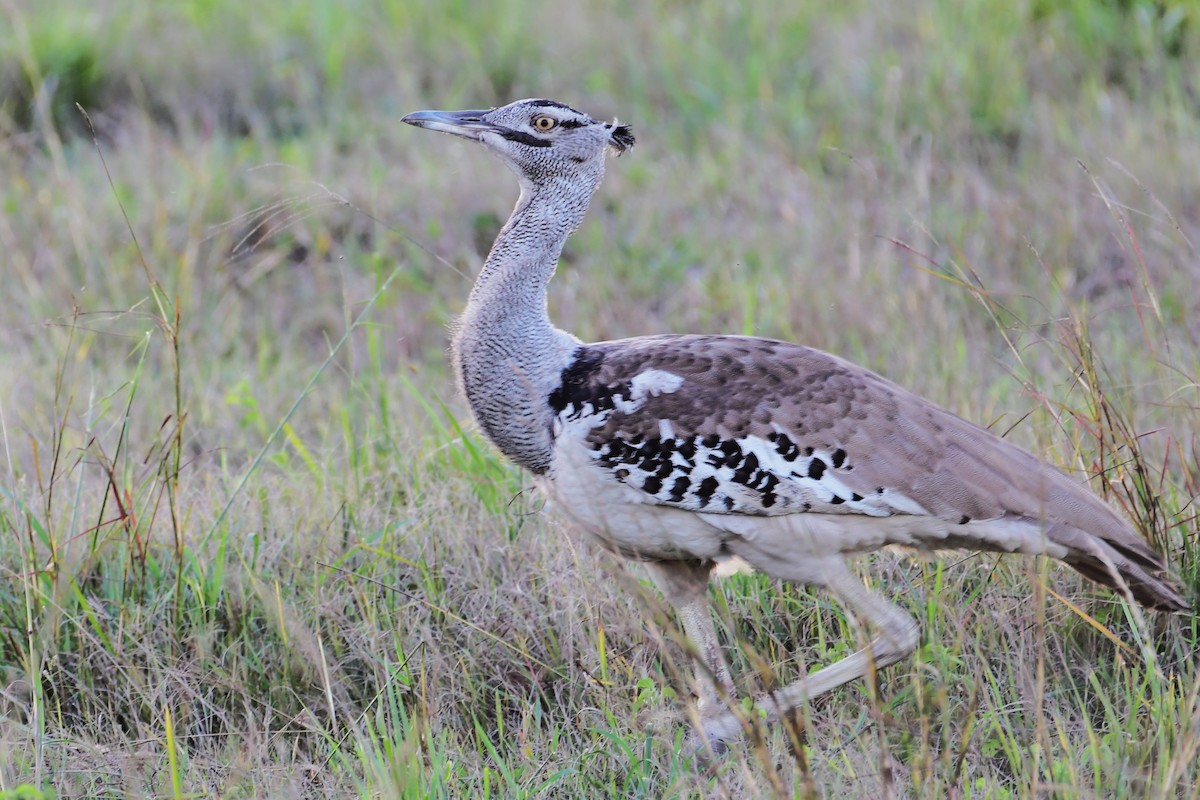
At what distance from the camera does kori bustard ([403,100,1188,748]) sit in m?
2.93

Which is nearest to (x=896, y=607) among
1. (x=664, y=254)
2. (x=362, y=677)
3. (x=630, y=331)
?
(x=362, y=677)

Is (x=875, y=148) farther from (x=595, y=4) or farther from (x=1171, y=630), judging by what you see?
(x=1171, y=630)

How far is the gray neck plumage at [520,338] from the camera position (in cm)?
305

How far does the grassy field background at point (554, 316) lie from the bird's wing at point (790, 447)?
303 mm

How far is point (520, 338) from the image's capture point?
310 centimetres

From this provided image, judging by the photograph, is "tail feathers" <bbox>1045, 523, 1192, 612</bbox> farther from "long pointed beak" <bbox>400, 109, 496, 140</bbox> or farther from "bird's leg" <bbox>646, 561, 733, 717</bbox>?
"long pointed beak" <bbox>400, 109, 496, 140</bbox>

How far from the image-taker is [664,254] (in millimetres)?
5480

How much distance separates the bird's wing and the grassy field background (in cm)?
30

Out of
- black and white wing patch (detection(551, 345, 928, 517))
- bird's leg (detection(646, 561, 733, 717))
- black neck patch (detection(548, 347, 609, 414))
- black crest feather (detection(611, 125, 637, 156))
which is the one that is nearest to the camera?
black and white wing patch (detection(551, 345, 928, 517))

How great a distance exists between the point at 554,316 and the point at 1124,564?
266 centimetres

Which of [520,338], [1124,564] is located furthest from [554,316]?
[1124,564]

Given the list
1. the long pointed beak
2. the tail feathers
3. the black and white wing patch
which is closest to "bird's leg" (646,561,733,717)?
the black and white wing patch

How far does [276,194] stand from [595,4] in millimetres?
2433

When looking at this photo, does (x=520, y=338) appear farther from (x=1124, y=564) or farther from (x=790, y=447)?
(x=1124, y=564)
